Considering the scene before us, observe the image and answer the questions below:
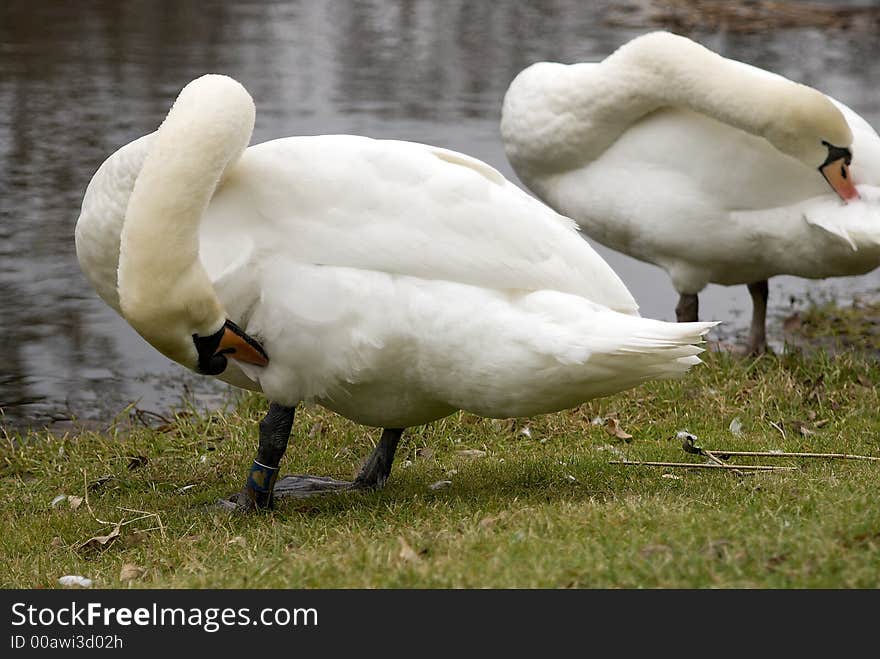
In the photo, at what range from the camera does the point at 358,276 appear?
461 cm

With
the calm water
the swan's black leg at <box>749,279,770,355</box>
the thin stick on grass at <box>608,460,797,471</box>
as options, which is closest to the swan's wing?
the thin stick on grass at <box>608,460,797,471</box>

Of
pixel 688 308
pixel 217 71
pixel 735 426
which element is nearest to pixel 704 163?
pixel 688 308

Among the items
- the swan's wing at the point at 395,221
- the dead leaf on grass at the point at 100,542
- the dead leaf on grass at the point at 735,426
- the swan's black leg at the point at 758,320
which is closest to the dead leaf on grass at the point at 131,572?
the dead leaf on grass at the point at 100,542

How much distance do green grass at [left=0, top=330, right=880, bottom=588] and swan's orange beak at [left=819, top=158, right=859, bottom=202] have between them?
94 cm

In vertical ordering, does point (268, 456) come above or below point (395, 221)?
below

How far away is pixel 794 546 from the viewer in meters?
3.67

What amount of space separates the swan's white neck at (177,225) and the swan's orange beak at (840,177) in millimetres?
3271

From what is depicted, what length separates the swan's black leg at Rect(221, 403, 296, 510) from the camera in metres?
5.11

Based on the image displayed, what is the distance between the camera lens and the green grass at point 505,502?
3727 mm

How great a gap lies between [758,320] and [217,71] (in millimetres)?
7670

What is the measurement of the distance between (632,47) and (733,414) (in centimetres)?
196

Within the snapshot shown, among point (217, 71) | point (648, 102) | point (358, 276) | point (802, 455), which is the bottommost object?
point (217, 71)

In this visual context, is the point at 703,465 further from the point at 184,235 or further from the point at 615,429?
the point at 184,235
